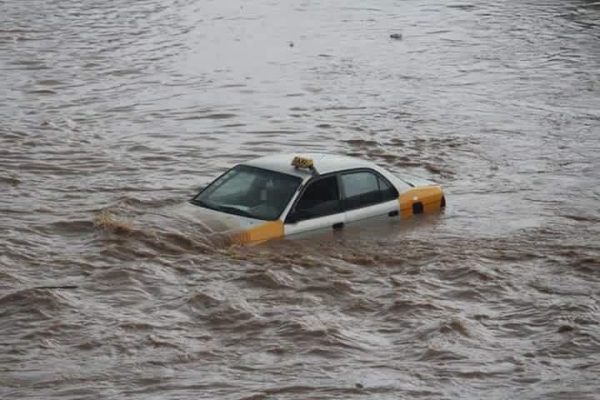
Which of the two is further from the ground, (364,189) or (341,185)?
(341,185)

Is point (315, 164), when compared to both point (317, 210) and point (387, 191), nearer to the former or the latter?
point (317, 210)

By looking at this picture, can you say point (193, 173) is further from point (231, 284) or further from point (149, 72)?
point (149, 72)

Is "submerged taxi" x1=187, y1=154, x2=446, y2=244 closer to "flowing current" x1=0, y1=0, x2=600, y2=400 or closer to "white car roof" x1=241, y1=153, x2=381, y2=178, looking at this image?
"white car roof" x1=241, y1=153, x2=381, y2=178

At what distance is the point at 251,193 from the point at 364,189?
154cm

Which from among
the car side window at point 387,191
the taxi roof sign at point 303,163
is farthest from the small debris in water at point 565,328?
the taxi roof sign at point 303,163

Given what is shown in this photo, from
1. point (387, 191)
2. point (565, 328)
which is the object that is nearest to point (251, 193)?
point (387, 191)

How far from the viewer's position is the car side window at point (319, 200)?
16.6 metres

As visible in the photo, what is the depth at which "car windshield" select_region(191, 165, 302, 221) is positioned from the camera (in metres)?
16.6

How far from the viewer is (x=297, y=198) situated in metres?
16.5

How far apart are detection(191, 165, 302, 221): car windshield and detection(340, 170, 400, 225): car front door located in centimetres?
81

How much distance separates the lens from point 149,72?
103 feet

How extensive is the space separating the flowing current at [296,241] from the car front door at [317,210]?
0.23 metres

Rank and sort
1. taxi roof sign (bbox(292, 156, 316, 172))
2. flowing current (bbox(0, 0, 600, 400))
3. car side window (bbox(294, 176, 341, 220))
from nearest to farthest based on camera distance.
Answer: flowing current (bbox(0, 0, 600, 400)) < car side window (bbox(294, 176, 341, 220)) < taxi roof sign (bbox(292, 156, 316, 172))

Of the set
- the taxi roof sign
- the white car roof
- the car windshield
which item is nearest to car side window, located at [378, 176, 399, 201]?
the white car roof
